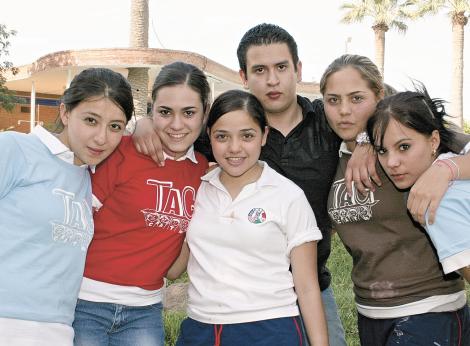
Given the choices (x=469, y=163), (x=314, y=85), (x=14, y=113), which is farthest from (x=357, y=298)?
(x=14, y=113)

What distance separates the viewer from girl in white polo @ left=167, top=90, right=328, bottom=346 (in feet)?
8.59

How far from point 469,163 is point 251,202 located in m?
1.05

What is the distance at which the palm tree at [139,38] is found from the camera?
13.8 meters

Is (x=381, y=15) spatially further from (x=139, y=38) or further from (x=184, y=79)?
(x=184, y=79)

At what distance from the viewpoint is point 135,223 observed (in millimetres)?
2881

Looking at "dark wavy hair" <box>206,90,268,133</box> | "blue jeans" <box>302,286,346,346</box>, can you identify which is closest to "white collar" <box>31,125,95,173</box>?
"dark wavy hair" <box>206,90,268,133</box>

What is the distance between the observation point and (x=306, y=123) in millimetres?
3428

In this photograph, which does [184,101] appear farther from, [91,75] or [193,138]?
[91,75]

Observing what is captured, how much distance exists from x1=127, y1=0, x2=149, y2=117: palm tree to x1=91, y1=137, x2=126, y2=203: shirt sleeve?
10641 mm

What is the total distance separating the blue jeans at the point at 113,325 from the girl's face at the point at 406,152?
4.81 ft

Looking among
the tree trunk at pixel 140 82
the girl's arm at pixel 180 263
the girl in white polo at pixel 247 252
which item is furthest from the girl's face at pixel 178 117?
the tree trunk at pixel 140 82

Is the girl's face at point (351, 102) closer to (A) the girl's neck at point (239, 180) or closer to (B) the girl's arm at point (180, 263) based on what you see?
(A) the girl's neck at point (239, 180)

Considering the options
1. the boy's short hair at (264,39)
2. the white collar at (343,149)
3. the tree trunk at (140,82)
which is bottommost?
the white collar at (343,149)

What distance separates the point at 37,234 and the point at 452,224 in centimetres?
181
